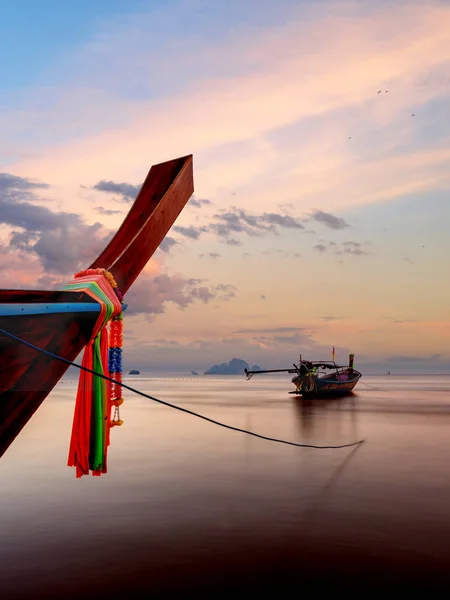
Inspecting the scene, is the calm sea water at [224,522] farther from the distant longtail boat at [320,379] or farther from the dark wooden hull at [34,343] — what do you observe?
the distant longtail boat at [320,379]

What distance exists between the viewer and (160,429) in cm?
3491

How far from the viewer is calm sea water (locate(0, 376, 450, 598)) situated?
8367mm

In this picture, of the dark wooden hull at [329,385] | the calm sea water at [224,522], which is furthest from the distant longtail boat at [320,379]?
the calm sea water at [224,522]

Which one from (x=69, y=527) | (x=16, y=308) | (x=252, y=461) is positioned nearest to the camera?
(x=16, y=308)

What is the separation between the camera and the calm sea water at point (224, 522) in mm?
8367

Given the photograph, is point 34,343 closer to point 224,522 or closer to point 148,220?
point 148,220

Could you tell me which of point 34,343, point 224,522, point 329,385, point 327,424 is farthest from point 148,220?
point 329,385

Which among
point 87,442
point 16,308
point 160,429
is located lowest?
point 160,429

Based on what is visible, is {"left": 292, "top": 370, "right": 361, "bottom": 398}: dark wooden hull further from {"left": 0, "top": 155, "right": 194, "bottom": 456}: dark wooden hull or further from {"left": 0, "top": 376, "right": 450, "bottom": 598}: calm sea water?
{"left": 0, "top": 155, "right": 194, "bottom": 456}: dark wooden hull

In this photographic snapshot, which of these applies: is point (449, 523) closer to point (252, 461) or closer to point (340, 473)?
point (340, 473)

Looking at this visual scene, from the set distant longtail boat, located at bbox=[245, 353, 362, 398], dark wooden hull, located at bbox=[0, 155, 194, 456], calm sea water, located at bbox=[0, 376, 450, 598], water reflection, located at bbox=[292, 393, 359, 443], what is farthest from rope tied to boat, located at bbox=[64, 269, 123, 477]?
distant longtail boat, located at bbox=[245, 353, 362, 398]

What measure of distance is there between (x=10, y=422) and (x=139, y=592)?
4575 millimetres

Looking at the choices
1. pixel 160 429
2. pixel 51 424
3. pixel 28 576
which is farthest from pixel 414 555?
pixel 51 424

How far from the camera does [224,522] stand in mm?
11664
